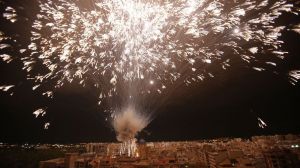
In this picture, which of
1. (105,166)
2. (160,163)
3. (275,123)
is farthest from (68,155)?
(275,123)

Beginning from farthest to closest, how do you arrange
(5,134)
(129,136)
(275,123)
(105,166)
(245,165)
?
(275,123) → (5,134) → (129,136) → (245,165) → (105,166)

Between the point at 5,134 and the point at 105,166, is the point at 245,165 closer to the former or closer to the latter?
the point at 105,166

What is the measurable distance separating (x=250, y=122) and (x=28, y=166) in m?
122

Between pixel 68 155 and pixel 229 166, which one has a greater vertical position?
pixel 68 155

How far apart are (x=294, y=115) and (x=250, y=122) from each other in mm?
44899

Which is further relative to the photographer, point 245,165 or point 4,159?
point 4,159

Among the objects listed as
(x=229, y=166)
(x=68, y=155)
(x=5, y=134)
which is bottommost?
(x=229, y=166)

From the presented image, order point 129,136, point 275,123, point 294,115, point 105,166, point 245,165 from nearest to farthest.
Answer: point 105,166 → point 245,165 → point 129,136 → point 294,115 → point 275,123

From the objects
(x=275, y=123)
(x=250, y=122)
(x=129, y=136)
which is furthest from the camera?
(x=250, y=122)

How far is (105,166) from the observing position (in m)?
42.1

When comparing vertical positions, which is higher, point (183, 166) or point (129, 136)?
point (129, 136)

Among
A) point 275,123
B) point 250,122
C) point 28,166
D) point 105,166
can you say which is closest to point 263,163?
point 105,166

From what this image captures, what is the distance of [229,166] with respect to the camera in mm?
50438

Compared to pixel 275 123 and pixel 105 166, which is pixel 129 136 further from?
pixel 275 123
